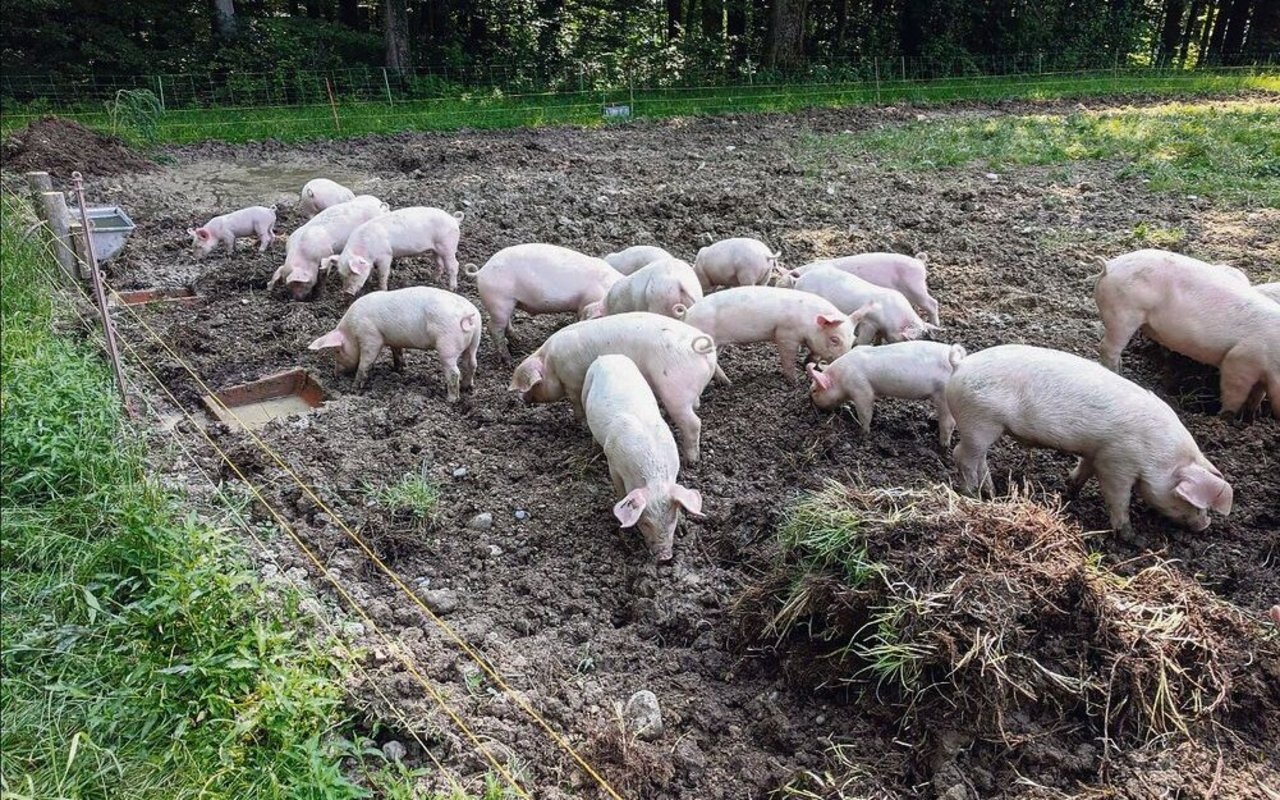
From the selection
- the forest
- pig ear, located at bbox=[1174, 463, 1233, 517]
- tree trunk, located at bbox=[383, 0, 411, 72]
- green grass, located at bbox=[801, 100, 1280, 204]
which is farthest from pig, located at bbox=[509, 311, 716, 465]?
the forest

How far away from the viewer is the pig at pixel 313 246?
22.8 feet

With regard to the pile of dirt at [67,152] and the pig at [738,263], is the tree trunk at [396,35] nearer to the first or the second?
the pile of dirt at [67,152]

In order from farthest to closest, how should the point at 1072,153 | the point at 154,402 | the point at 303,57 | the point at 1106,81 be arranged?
the point at 303,57
the point at 1106,81
the point at 1072,153
the point at 154,402

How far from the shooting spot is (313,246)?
7027 mm

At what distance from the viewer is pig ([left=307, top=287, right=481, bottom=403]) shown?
536 centimetres

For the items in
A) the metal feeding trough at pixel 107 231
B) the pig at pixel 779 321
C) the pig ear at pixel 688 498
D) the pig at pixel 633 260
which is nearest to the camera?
the pig ear at pixel 688 498

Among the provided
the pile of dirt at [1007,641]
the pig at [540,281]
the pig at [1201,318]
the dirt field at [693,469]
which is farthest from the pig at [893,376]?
the pig at [540,281]

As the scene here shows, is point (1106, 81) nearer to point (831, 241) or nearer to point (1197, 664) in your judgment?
point (831, 241)

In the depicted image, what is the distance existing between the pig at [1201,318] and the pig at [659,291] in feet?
7.30

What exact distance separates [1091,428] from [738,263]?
2.83 meters

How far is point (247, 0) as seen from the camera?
72.8ft

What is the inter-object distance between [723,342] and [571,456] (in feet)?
3.73

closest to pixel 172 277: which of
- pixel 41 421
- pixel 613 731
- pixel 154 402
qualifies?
pixel 154 402

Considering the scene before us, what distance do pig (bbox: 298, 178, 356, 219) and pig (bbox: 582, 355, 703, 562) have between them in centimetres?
509
